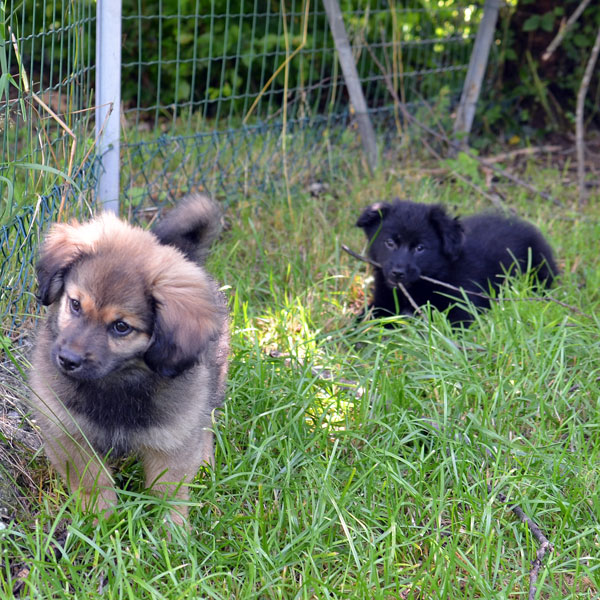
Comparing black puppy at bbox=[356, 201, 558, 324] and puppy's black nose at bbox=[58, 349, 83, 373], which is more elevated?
puppy's black nose at bbox=[58, 349, 83, 373]

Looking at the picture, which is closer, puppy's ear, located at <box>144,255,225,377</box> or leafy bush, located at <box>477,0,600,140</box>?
puppy's ear, located at <box>144,255,225,377</box>

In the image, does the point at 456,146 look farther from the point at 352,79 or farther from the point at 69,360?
the point at 69,360

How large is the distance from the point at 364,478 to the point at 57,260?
111 centimetres

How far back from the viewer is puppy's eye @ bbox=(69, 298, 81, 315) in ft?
7.15

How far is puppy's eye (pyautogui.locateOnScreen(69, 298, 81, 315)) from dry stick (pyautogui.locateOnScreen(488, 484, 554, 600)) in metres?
1.36

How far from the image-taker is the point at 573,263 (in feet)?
15.1

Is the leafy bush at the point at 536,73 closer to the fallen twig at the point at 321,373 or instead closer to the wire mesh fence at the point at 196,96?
the wire mesh fence at the point at 196,96

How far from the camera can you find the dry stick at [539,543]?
218 centimetres

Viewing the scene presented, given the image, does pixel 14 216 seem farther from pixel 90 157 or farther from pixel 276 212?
pixel 276 212

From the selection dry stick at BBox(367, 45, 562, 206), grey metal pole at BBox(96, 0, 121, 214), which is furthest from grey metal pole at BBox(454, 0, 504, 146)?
grey metal pole at BBox(96, 0, 121, 214)

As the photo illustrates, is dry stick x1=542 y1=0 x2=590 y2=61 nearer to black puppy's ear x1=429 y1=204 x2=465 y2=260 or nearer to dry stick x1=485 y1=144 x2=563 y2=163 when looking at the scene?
dry stick x1=485 y1=144 x2=563 y2=163

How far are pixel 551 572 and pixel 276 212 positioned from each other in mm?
2805

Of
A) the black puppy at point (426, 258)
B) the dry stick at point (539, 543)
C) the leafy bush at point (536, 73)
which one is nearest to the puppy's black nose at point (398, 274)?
the black puppy at point (426, 258)

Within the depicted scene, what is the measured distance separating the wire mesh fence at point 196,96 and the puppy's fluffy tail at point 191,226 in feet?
1.28
